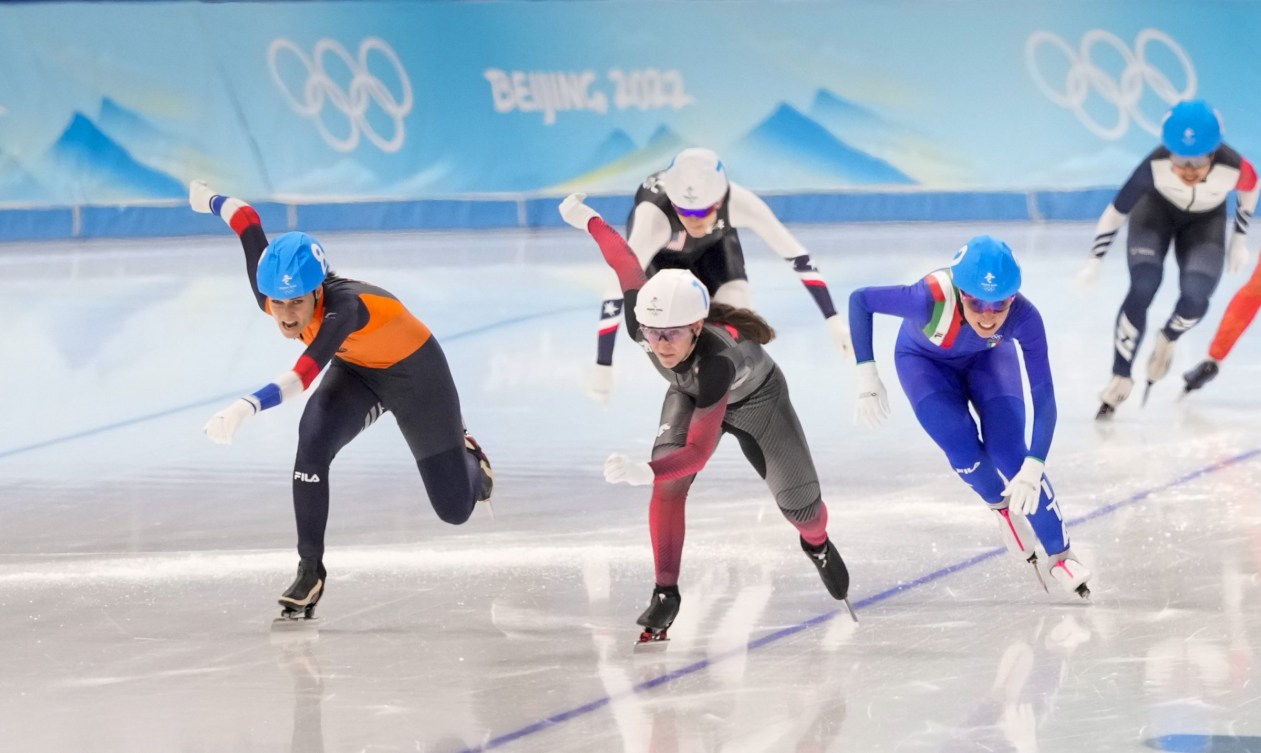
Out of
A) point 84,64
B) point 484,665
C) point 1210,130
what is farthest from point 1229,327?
point 84,64

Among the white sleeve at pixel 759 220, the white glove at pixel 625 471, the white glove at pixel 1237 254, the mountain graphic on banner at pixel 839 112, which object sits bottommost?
the mountain graphic on banner at pixel 839 112

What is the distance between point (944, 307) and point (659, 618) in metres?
1.14

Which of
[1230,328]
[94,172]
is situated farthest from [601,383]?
[94,172]

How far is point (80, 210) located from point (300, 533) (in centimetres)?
966

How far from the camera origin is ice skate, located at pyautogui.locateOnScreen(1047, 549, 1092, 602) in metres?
4.59

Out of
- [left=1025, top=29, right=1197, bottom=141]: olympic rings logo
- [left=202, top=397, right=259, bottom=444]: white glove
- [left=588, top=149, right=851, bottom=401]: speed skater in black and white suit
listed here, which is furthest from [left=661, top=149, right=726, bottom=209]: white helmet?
[left=1025, top=29, right=1197, bottom=141]: olympic rings logo

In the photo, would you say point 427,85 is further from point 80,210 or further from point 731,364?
point 731,364

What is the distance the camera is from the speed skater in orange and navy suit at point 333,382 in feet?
14.2

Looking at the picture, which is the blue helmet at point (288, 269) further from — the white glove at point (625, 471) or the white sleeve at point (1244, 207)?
the white sleeve at point (1244, 207)

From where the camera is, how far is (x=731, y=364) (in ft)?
13.8

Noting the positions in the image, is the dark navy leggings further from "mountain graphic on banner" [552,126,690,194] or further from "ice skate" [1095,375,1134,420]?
"mountain graphic on banner" [552,126,690,194]

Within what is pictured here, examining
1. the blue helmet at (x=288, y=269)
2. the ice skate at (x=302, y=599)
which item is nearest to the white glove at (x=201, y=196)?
the blue helmet at (x=288, y=269)

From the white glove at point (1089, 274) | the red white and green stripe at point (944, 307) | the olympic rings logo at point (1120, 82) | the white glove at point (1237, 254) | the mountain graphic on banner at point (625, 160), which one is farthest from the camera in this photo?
the mountain graphic on banner at point (625, 160)

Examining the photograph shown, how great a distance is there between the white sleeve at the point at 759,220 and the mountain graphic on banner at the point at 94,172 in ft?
27.5
